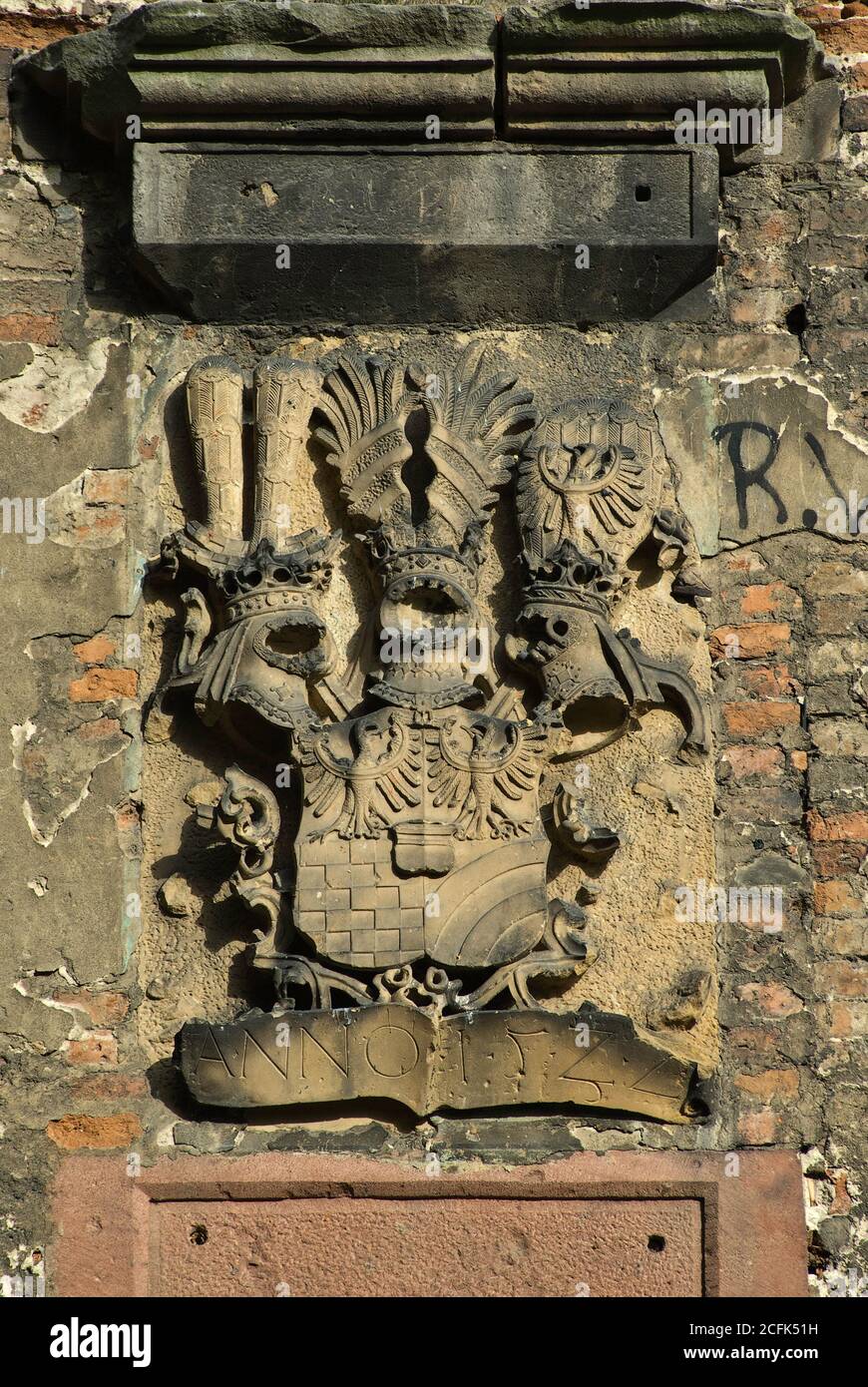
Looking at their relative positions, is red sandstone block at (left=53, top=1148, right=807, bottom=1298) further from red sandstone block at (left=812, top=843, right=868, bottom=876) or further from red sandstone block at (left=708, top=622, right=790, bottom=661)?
red sandstone block at (left=708, top=622, right=790, bottom=661)

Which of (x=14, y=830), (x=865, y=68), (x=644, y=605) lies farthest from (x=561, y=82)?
(x=14, y=830)

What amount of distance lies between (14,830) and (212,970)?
547 millimetres

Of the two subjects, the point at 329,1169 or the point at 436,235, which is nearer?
the point at 329,1169

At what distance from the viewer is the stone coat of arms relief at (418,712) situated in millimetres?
4637

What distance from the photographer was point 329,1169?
4.61 metres

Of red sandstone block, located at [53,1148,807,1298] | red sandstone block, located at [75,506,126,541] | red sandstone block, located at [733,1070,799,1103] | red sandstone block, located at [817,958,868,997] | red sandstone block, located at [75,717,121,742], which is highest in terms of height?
red sandstone block, located at [75,506,126,541]

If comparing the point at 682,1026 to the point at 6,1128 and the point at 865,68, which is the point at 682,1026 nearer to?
the point at 6,1128

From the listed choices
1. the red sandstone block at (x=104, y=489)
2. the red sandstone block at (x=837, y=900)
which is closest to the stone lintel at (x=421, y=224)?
the red sandstone block at (x=104, y=489)

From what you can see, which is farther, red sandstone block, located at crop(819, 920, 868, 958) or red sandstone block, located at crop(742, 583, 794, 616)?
red sandstone block, located at crop(742, 583, 794, 616)

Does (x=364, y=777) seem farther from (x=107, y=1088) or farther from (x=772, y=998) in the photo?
(x=772, y=998)

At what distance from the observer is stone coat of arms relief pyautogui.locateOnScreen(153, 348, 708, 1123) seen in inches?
183

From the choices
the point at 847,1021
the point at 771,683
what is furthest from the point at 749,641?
the point at 847,1021

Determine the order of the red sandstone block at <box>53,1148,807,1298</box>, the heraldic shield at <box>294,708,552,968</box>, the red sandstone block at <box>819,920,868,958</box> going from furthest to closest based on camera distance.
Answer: the red sandstone block at <box>819,920,868,958</box>
the heraldic shield at <box>294,708,552,968</box>
the red sandstone block at <box>53,1148,807,1298</box>

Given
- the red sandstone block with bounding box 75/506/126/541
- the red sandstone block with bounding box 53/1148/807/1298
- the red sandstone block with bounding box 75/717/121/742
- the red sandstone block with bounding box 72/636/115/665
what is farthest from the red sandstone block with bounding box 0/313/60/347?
the red sandstone block with bounding box 53/1148/807/1298
